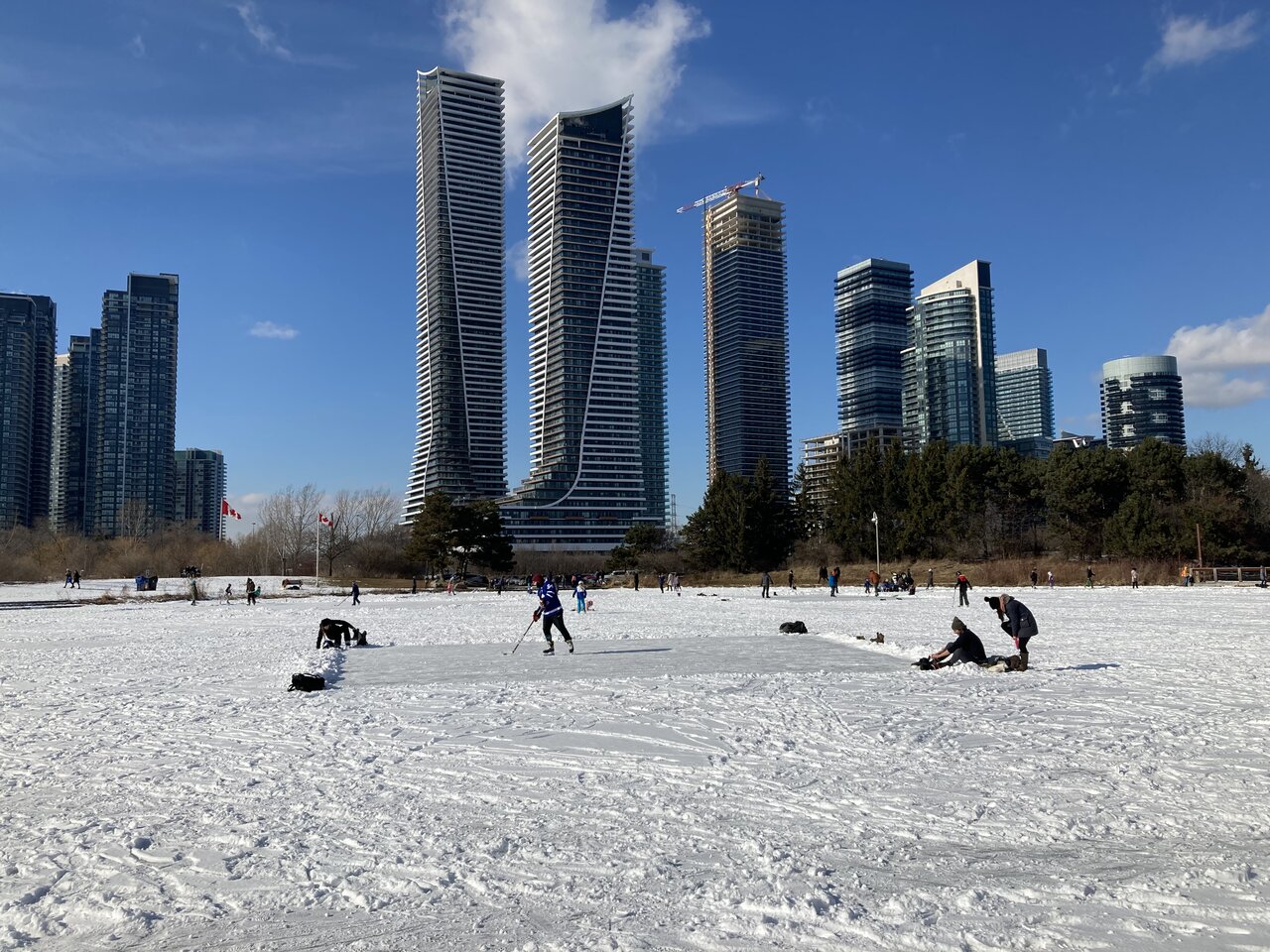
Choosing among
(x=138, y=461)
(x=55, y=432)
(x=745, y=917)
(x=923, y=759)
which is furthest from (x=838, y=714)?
(x=55, y=432)

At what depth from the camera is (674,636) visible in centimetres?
2022

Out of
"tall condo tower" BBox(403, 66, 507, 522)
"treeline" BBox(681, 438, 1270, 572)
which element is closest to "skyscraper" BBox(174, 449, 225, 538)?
"tall condo tower" BBox(403, 66, 507, 522)

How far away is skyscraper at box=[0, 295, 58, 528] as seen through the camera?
141m

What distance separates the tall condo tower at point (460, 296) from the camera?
168 m

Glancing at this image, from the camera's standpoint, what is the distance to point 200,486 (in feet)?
575

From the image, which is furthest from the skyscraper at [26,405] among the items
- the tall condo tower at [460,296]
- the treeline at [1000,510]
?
the treeline at [1000,510]

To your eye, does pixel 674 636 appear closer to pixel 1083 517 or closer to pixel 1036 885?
pixel 1036 885

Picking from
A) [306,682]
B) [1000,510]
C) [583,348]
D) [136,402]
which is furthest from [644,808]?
[136,402]

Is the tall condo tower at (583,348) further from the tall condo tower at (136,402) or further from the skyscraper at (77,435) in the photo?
the skyscraper at (77,435)

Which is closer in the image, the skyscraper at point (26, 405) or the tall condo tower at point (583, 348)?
the skyscraper at point (26, 405)

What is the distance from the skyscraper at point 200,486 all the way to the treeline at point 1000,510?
397 feet

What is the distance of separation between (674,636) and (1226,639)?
11474 mm

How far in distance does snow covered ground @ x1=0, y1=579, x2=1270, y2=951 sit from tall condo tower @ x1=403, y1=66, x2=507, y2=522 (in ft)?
509

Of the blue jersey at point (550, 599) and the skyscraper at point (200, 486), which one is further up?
the skyscraper at point (200, 486)
